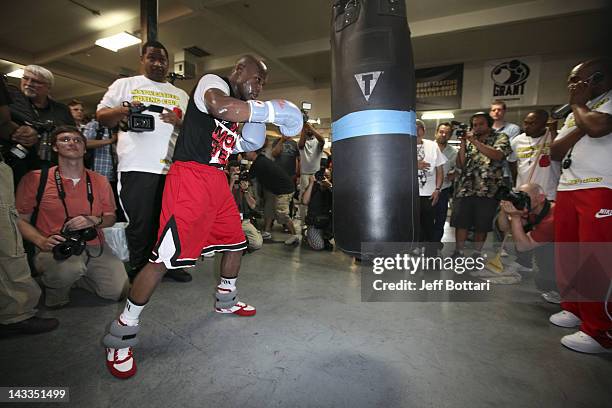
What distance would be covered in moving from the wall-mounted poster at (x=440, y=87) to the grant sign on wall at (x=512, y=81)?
585mm

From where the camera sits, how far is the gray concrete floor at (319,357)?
49.6 inches

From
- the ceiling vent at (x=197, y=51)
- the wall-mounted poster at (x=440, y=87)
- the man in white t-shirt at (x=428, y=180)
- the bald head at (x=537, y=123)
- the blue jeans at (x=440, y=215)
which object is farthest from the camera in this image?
the wall-mounted poster at (x=440, y=87)

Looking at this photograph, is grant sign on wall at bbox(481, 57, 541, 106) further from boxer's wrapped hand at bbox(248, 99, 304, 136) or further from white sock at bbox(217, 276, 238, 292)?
white sock at bbox(217, 276, 238, 292)

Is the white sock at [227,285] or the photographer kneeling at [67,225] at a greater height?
the photographer kneeling at [67,225]

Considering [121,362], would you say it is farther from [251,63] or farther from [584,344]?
[584,344]

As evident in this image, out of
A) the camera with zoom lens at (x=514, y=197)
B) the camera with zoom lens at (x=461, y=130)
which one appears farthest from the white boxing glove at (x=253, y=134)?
the camera with zoom lens at (x=461, y=130)

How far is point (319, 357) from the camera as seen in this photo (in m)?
1.53

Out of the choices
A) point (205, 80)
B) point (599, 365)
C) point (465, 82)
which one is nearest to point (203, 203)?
point (205, 80)

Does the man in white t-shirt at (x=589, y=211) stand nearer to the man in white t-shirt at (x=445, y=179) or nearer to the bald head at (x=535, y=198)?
the bald head at (x=535, y=198)

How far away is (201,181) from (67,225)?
1069mm

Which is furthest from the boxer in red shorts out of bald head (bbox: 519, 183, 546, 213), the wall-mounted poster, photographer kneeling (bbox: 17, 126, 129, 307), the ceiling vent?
the wall-mounted poster

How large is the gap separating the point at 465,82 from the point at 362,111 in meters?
7.48

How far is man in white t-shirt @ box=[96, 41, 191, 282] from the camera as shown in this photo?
85.4 inches

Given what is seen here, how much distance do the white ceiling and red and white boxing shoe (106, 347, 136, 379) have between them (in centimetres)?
513
